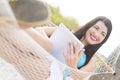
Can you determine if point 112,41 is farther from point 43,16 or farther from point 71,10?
point 43,16

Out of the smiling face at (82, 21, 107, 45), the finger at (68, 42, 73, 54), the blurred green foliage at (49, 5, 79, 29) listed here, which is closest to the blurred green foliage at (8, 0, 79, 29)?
the blurred green foliage at (49, 5, 79, 29)

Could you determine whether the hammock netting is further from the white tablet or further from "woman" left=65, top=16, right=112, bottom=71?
"woman" left=65, top=16, right=112, bottom=71

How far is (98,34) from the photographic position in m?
1.67

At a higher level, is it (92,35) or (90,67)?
(92,35)

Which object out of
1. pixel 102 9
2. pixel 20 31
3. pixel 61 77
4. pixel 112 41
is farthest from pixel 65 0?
pixel 20 31

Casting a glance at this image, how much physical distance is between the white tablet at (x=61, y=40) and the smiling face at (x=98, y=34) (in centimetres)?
25

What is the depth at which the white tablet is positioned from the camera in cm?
143

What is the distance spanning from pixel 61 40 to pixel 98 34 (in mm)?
279

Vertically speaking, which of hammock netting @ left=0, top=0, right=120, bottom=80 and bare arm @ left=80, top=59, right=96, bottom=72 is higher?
hammock netting @ left=0, top=0, right=120, bottom=80

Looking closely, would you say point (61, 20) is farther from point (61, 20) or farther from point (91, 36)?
point (91, 36)

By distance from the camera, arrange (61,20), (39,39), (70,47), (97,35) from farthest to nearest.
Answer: (61,20), (97,35), (70,47), (39,39)

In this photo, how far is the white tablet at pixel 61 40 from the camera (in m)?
1.43

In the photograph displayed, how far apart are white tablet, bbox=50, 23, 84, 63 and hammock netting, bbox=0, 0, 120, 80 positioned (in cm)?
9

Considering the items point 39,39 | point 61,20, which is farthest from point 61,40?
point 61,20
